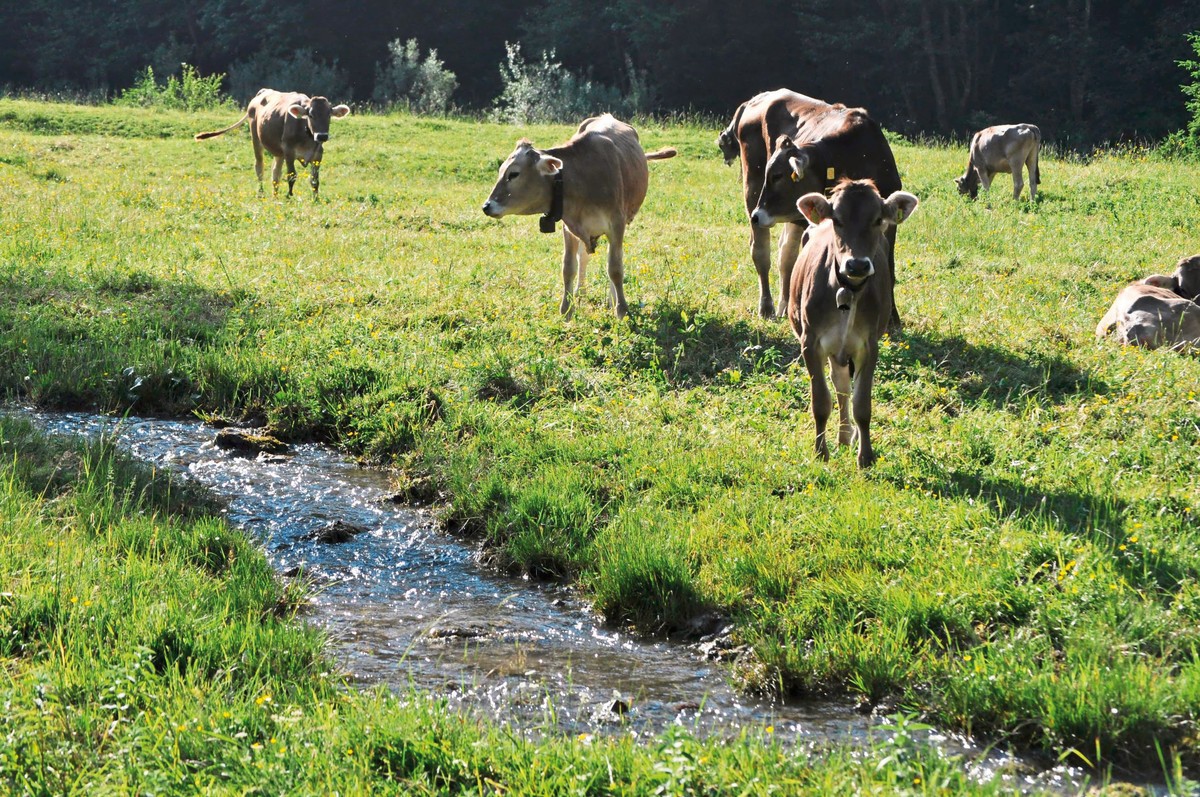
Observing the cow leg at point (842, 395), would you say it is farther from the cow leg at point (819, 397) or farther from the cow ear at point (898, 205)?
the cow ear at point (898, 205)

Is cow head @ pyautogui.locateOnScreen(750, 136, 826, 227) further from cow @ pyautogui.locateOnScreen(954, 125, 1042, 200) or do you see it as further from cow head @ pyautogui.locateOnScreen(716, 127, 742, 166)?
cow @ pyautogui.locateOnScreen(954, 125, 1042, 200)

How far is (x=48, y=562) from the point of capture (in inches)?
203

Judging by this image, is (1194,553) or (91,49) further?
(91,49)

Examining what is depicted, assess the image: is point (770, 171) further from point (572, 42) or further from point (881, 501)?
point (572, 42)

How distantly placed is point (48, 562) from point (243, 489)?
236cm

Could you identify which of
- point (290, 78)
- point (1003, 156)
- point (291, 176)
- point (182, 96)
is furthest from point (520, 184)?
point (290, 78)

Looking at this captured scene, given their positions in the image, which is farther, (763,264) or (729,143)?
(729,143)

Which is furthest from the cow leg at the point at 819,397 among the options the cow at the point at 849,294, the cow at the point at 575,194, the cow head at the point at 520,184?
the cow head at the point at 520,184

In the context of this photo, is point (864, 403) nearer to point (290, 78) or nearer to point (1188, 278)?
point (1188, 278)

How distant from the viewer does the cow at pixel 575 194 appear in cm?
1048

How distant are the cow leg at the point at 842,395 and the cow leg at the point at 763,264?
330 cm

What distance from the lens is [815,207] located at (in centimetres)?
703

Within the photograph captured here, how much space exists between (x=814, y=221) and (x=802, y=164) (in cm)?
235

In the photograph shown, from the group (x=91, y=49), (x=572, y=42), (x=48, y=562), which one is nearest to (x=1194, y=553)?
(x=48, y=562)
